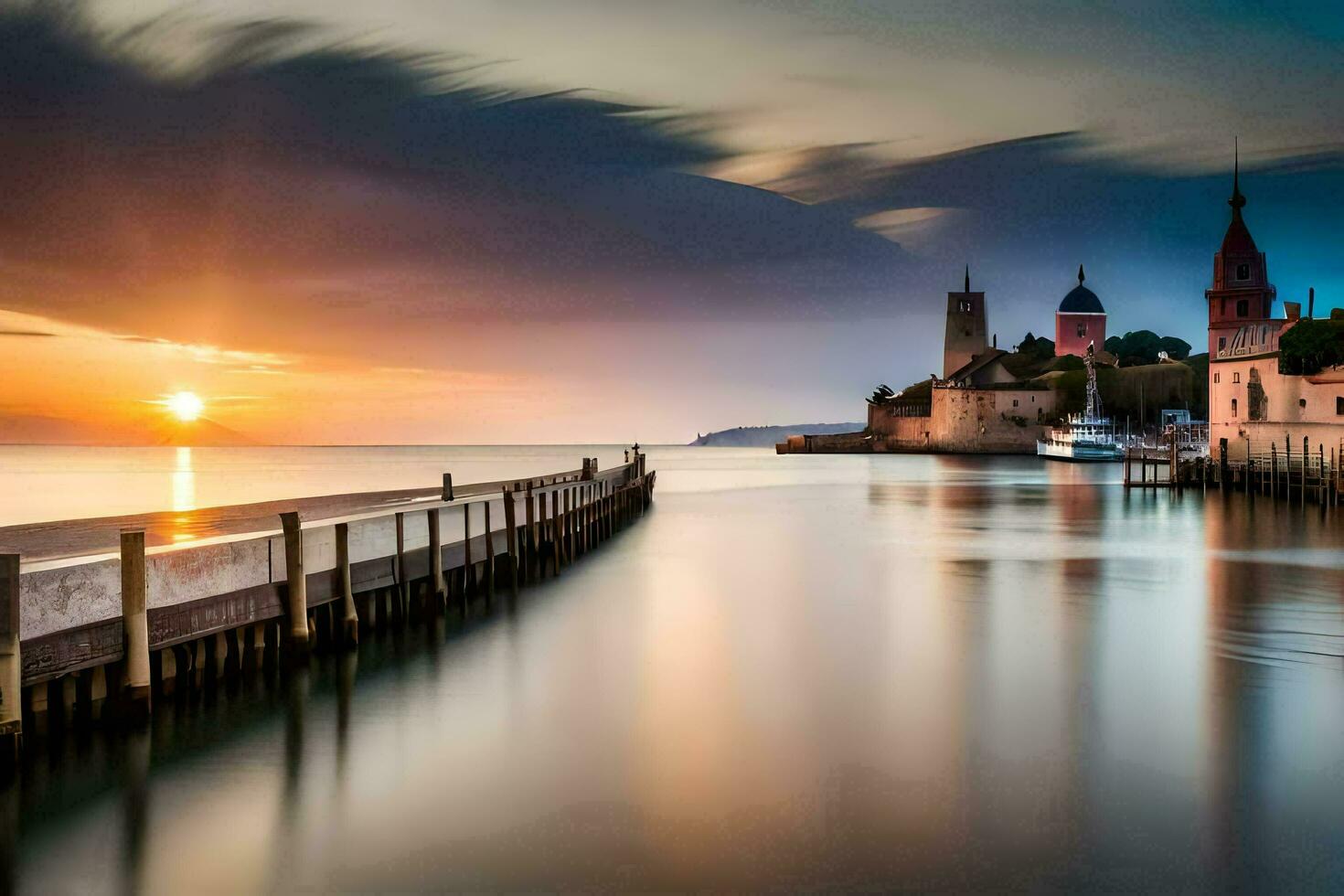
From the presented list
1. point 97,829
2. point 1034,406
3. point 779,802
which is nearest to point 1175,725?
point 779,802

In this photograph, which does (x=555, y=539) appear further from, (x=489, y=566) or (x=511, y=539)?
(x=489, y=566)

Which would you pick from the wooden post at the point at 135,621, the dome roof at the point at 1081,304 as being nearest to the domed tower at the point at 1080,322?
the dome roof at the point at 1081,304

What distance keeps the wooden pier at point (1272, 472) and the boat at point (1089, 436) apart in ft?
121

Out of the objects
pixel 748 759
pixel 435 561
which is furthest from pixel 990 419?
pixel 748 759

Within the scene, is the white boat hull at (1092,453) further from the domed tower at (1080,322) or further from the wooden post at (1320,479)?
the wooden post at (1320,479)

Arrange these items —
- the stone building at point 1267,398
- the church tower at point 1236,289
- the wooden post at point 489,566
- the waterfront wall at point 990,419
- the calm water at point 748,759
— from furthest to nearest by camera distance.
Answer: the waterfront wall at point 990,419 → the church tower at point 1236,289 → the stone building at point 1267,398 → the wooden post at point 489,566 → the calm water at point 748,759

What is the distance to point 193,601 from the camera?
32.0ft

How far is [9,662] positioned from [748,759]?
5.09 metres

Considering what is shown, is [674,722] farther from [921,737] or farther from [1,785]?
[1,785]

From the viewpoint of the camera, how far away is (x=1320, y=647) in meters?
13.6

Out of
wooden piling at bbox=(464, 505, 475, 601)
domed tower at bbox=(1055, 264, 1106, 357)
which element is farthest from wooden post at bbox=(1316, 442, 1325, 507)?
domed tower at bbox=(1055, 264, 1106, 357)

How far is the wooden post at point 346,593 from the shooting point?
12.2 meters

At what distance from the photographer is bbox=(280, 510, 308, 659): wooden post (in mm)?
10969

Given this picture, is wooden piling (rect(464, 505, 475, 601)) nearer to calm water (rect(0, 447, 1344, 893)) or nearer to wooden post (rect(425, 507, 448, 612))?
calm water (rect(0, 447, 1344, 893))
